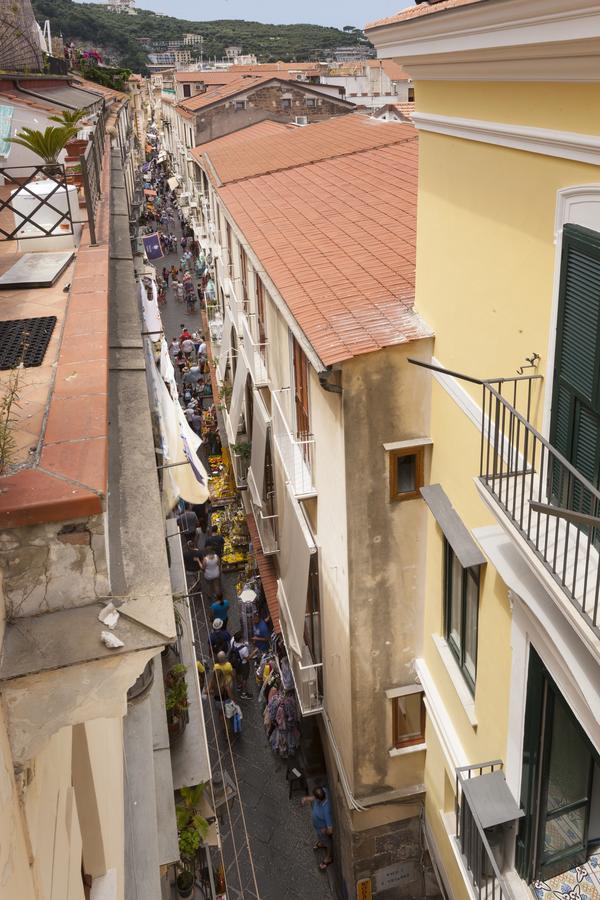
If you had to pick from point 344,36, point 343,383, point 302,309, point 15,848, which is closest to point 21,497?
point 15,848

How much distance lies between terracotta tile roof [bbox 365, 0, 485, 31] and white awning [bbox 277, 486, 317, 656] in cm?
611

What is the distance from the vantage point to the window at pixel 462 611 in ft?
23.9

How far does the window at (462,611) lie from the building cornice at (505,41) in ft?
13.5

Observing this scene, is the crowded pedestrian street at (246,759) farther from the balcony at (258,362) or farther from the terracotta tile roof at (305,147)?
the terracotta tile roof at (305,147)

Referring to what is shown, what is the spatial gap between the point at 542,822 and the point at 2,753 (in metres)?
5.21

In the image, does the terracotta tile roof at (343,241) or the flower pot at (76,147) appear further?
the flower pot at (76,147)

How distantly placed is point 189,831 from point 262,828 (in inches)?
134

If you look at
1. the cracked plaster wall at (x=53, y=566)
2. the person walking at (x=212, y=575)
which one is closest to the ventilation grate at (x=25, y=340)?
the cracked plaster wall at (x=53, y=566)

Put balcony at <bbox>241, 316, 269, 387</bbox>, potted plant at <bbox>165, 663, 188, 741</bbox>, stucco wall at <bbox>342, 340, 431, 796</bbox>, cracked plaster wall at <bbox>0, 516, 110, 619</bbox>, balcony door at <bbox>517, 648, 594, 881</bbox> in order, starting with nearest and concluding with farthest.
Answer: cracked plaster wall at <bbox>0, 516, 110, 619</bbox> → balcony door at <bbox>517, 648, 594, 881</bbox> → stucco wall at <bbox>342, 340, 431, 796</bbox> → potted plant at <bbox>165, 663, 188, 741</bbox> → balcony at <bbox>241, 316, 269, 387</bbox>

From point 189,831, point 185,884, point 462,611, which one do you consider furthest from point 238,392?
point 462,611

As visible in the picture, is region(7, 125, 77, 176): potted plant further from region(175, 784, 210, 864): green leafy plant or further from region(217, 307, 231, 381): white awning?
region(217, 307, 231, 381): white awning

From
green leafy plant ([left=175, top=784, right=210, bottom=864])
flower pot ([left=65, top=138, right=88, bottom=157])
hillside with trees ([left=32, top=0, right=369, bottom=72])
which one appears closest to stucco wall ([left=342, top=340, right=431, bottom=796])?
green leafy plant ([left=175, top=784, right=210, bottom=864])

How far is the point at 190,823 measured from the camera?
9.66 metres

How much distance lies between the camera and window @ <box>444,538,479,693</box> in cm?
729
